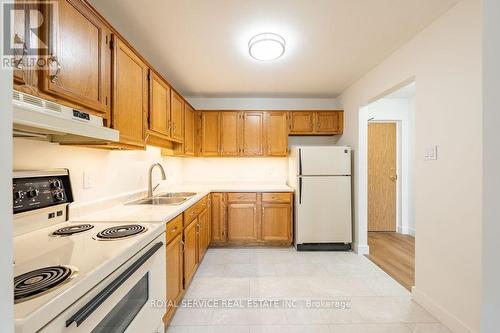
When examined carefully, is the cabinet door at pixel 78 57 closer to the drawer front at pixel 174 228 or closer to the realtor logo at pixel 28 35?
the realtor logo at pixel 28 35

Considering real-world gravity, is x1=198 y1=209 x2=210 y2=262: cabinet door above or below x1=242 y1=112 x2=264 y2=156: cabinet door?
below

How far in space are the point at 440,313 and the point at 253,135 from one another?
9.74ft

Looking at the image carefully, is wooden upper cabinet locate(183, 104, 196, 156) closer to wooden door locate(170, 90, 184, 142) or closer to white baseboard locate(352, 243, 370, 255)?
wooden door locate(170, 90, 184, 142)

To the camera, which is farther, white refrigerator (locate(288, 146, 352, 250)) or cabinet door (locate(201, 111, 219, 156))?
cabinet door (locate(201, 111, 219, 156))

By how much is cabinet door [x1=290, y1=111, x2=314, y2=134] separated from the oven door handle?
3050 millimetres

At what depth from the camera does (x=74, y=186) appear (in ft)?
5.17

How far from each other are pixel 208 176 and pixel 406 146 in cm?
364

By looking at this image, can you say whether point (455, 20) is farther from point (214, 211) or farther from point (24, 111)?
point (214, 211)

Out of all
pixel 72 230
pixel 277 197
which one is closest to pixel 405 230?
pixel 277 197

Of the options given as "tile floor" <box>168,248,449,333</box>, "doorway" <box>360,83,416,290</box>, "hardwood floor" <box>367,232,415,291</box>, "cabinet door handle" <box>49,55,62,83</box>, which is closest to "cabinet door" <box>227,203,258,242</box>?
"tile floor" <box>168,248,449,333</box>

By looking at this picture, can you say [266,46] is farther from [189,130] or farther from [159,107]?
[189,130]

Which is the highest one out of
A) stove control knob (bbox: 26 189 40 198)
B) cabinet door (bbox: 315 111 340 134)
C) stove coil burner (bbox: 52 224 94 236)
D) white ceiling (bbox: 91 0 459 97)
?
white ceiling (bbox: 91 0 459 97)

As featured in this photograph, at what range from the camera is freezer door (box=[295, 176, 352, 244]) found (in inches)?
128

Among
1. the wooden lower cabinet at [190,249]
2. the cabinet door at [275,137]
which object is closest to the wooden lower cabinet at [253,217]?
the cabinet door at [275,137]
